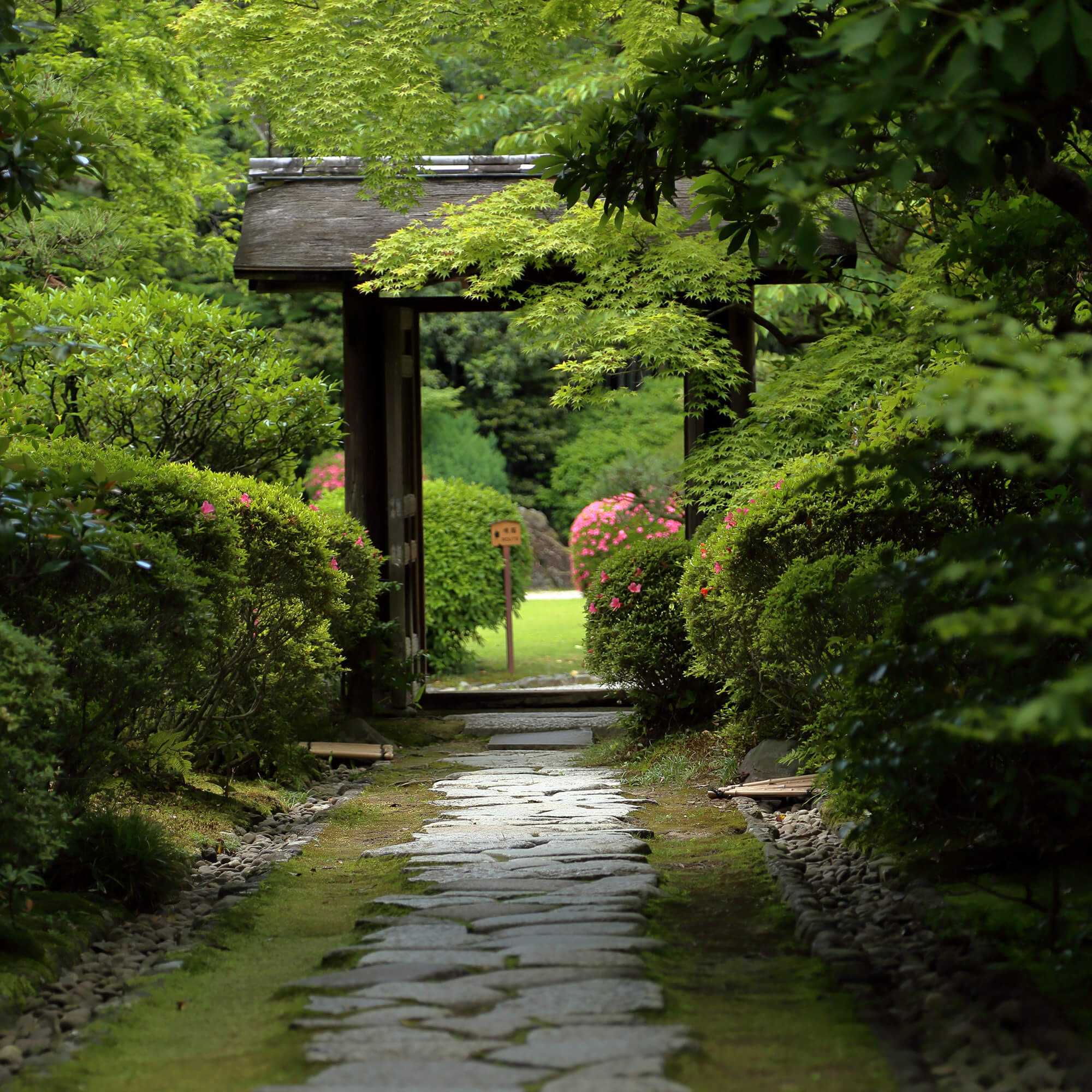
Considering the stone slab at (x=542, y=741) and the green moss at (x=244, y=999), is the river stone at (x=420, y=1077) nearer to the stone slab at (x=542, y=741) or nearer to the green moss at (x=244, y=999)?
the green moss at (x=244, y=999)

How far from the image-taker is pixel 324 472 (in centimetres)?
1797

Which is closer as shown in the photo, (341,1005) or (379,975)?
(341,1005)

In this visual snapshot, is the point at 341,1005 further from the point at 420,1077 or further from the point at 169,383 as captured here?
the point at 169,383

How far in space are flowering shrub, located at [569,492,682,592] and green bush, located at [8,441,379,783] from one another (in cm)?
647

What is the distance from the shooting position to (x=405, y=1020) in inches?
108

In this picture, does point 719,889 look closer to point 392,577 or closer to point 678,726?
point 678,726

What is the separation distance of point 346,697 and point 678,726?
2.59 metres

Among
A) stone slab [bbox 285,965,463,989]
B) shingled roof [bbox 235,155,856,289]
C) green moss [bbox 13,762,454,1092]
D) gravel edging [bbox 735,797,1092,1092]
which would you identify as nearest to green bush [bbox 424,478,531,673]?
shingled roof [bbox 235,155,856,289]

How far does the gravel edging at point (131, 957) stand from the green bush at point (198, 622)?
561 millimetres

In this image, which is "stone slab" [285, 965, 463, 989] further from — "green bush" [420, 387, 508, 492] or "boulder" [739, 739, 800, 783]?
"green bush" [420, 387, 508, 492]

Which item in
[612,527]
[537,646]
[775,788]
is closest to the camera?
[775,788]

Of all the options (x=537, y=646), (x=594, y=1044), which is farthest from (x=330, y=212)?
(x=537, y=646)

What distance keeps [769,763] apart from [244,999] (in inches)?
140

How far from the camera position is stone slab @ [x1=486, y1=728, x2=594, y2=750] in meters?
8.35
